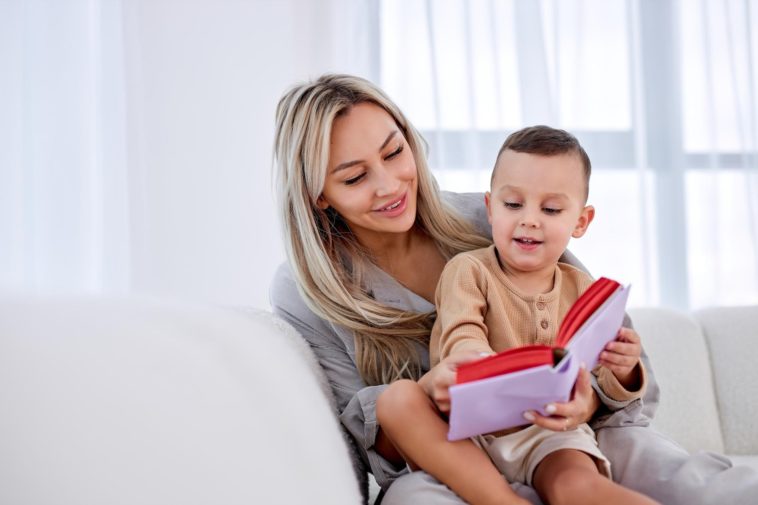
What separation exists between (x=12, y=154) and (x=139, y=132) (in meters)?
0.57

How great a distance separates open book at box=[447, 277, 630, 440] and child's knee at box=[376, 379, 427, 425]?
0.30 ft

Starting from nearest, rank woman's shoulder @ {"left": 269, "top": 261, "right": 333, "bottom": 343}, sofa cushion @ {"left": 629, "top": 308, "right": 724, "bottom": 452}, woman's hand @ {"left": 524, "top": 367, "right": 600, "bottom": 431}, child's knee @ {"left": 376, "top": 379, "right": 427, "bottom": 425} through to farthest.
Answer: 1. woman's hand @ {"left": 524, "top": 367, "right": 600, "bottom": 431}
2. child's knee @ {"left": 376, "top": 379, "right": 427, "bottom": 425}
3. woman's shoulder @ {"left": 269, "top": 261, "right": 333, "bottom": 343}
4. sofa cushion @ {"left": 629, "top": 308, "right": 724, "bottom": 452}

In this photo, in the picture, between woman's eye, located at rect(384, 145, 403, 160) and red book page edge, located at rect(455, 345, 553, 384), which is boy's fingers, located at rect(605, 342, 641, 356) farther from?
woman's eye, located at rect(384, 145, 403, 160)

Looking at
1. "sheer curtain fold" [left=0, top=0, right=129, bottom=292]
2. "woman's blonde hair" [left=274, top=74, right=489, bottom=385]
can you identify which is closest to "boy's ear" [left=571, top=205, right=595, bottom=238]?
"woman's blonde hair" [left=274, top=74, right=489, bottom=385]

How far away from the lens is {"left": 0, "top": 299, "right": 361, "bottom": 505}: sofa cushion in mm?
658

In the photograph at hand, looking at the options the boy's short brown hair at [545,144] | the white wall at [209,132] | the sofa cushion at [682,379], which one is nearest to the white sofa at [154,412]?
the boy's short brown hair at [545,144]

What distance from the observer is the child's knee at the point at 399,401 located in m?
1.26

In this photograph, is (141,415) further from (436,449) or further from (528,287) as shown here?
(528,287)

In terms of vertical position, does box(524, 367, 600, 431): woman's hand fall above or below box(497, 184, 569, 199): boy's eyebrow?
below

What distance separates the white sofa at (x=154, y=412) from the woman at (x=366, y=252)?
326 mm

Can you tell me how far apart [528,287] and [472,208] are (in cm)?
39

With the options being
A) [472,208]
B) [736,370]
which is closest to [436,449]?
[472,208]

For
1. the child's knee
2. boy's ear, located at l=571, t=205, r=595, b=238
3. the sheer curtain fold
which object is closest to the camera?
the child's knee

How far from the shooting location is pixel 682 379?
2354mm
